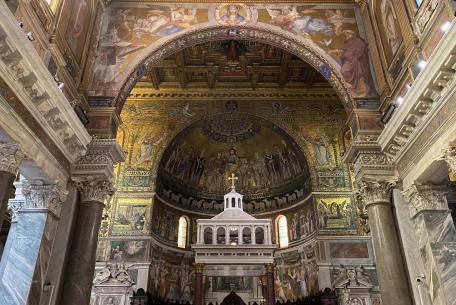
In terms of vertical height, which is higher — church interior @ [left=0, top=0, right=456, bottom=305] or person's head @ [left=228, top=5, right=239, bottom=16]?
person's head @ [left=228, top=5, right=239, bottom=16]

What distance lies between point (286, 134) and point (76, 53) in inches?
431

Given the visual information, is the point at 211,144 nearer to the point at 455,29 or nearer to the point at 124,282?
the point at 124,282

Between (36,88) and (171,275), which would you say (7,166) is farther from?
(171,275)

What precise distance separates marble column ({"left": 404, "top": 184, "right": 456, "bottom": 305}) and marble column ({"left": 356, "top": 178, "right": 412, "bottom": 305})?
2.00 ft

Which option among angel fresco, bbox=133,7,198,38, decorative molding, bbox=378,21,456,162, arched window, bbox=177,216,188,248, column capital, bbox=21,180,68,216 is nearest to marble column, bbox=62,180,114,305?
column capital, bbox=21,180,68,216

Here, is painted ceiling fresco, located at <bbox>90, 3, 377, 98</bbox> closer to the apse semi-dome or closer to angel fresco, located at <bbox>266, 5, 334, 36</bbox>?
angel fresco, located at <bbox>266, 5, 334, 36</bbox>

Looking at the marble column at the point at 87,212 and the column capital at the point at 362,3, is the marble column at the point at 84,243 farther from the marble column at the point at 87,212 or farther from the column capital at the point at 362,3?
the column capital at the point at 362,3

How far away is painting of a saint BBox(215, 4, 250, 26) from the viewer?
12742 millimetres

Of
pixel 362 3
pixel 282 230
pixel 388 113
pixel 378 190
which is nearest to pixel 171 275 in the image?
pixel 282 230

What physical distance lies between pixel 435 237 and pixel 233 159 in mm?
12953

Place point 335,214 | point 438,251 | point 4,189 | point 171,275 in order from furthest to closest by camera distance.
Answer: point 171,275 → point 335,214 → point 438,251 → point 4,189

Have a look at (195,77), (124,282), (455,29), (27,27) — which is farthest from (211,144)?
(455,29)

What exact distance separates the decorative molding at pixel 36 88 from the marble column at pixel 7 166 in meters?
0.88

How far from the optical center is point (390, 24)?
1084 centimetres
